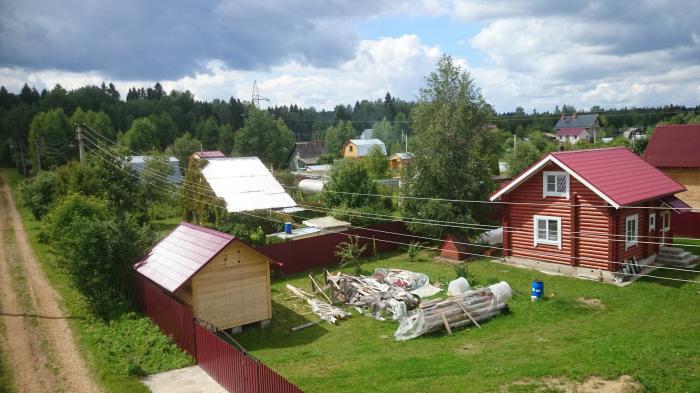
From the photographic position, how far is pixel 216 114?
4828 inches

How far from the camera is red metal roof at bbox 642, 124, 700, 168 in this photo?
3531 cm

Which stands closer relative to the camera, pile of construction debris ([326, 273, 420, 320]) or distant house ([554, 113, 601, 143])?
pile of construction debris ([326, 273, 420, 320])

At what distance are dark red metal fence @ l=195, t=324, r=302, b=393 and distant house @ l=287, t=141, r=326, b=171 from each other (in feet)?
250

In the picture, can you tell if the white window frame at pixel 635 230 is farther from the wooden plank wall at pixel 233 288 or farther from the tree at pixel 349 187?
the tree at pixel 349 187

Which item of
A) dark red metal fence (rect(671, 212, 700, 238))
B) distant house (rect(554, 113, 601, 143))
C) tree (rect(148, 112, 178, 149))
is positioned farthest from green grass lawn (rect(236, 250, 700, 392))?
distant house (rect(554, 113, 601, 143))

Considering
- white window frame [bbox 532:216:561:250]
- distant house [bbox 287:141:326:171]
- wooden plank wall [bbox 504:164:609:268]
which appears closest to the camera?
wooden plank wall [bbox 504:164:609:268]

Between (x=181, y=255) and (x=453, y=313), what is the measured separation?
10.2 metres

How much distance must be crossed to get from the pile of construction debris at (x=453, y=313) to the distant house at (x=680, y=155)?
76.9 ft

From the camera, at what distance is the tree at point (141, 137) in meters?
85.4

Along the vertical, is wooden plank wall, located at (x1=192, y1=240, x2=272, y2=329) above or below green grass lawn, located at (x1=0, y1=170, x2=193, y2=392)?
above

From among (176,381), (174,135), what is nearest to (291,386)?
(176,381)

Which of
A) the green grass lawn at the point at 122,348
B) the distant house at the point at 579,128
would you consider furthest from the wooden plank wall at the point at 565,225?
the distant house at the point at 579,128

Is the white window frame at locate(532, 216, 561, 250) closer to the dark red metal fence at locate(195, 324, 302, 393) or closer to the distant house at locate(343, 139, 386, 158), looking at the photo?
the dark red metal fence at locate(195, 324, 302, 393)

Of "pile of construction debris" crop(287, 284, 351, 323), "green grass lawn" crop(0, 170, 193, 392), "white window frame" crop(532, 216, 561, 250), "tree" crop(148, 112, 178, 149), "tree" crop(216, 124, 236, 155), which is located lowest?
"pile of construction debris" crop(287, 284, 351, 323)
